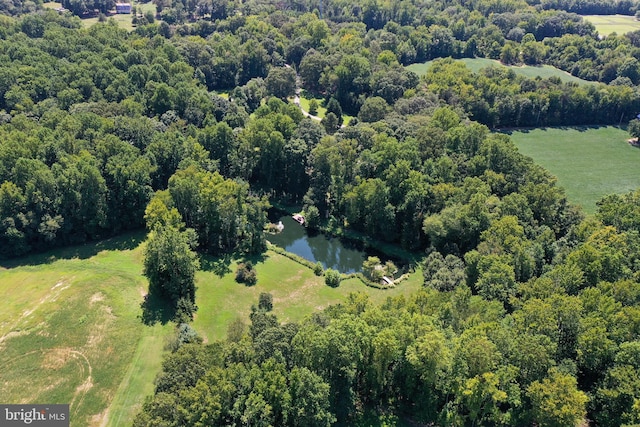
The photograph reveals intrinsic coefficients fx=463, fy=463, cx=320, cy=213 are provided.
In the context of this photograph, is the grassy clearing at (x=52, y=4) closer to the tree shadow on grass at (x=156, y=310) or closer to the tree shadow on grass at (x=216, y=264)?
the tree shadow on grass at (x=216, y=264)

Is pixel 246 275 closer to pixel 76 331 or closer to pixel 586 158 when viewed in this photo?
pixel 76 331

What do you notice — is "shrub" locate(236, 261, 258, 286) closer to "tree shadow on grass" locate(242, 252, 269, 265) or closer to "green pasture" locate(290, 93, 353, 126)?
"tree shadow on grass" locate(242, 252, 269, 265)

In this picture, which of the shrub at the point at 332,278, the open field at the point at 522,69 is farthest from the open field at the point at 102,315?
the open field at the point at 522,69

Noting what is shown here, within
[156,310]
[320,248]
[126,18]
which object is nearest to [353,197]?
[320,248]

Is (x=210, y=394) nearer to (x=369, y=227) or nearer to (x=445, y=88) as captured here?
(x=369, y=227)

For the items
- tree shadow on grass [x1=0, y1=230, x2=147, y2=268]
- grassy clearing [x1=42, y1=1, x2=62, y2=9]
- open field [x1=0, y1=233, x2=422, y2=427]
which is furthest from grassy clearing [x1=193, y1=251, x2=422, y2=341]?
grassy clearing [x1=42, y1=1, x2=62, y2=9]
